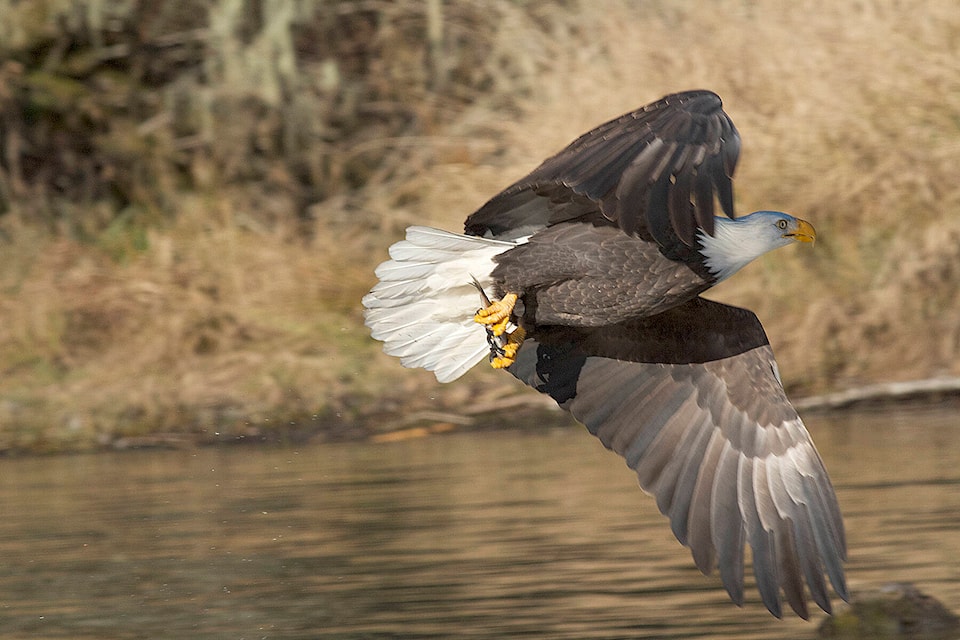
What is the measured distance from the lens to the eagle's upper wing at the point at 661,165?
4.62 metres

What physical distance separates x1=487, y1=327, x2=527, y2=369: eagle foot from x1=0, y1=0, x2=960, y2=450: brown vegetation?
13.6 ft

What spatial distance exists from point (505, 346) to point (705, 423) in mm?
710

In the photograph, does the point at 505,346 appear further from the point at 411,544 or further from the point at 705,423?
the point at 411,544

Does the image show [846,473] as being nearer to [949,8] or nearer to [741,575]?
[741,575]

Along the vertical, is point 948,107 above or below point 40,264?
above

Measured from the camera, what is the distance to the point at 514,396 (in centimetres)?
1025

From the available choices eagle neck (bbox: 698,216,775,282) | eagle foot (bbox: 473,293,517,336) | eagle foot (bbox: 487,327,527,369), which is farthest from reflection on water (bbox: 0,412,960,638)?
eagle neck (bbox: 698,216,775,282)

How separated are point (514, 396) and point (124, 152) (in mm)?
3921

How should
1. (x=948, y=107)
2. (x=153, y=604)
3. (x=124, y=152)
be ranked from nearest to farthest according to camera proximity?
(x=153, y=604)
(x=948, y=107)
(x=124, y=152)

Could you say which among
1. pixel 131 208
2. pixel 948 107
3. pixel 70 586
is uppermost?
pixel 948 107

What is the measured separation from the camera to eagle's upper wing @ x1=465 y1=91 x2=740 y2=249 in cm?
462

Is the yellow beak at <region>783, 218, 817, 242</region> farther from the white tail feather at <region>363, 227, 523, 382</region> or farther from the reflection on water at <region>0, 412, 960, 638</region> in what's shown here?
the reflection on water at <region>0, 412, 960, 638</region>

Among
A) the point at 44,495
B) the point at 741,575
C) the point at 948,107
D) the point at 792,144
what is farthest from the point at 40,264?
the point at 741,575

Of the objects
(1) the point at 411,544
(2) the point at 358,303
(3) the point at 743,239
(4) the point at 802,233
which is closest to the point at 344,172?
(2) the point at 358,303
